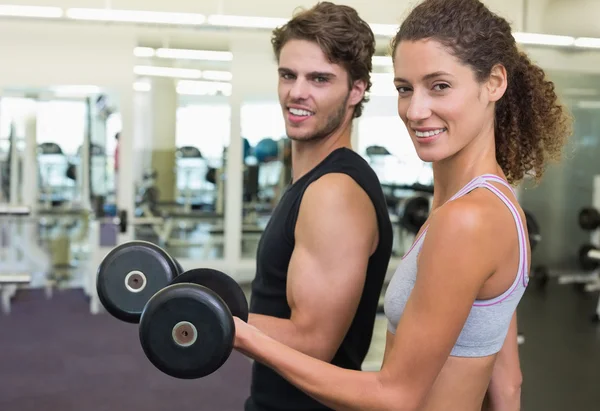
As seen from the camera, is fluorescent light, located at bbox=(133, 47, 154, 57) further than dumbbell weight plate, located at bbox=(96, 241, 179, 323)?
Yes

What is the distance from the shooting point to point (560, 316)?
17.7 ft

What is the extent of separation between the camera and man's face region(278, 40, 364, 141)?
53.1 inches

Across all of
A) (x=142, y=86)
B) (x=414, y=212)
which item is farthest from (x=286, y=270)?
(x=142, y=86)

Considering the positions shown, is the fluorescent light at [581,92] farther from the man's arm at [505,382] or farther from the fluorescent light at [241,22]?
the man's arm at [505,382]

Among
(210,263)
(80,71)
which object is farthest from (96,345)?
(80,71)

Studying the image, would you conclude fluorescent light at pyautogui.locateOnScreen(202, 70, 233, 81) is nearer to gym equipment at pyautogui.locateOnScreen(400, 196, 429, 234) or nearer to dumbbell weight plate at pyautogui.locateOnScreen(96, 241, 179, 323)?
gym equipment at pyautogui.locateOnScreen(400, 196, 429, 234)

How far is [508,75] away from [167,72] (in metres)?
5.61

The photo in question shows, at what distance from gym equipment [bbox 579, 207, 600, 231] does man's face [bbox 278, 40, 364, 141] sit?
522 cm

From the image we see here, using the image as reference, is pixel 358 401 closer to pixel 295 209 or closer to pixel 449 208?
pixel 449 208

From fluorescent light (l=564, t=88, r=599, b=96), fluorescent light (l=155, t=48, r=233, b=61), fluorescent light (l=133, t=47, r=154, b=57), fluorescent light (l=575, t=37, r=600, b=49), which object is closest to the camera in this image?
fluorescent light (l=575, t=37, r=600, b=49)

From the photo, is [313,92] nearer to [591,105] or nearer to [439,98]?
[439,98]

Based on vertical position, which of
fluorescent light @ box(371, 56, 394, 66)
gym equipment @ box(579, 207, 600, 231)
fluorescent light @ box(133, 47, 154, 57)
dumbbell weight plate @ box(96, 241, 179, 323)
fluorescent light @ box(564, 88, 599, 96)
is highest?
fluorescent light @ box(133, 47, 154, 57)

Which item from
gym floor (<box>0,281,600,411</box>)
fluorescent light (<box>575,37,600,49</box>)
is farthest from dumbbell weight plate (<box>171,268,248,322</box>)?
fluorescent light (<box>575,37,600,49</box>)

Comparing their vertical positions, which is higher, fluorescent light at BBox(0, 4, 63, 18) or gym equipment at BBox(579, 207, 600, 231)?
fluorescent light at BBox(0, 4, 63, 18)
